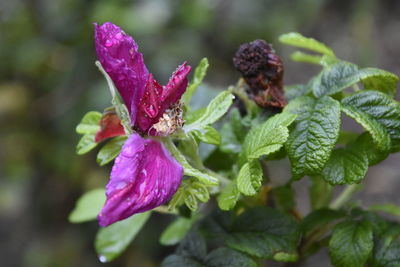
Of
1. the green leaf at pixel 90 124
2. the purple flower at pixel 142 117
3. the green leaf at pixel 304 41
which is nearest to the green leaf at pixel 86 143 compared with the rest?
the green leaf at pixel 90 124

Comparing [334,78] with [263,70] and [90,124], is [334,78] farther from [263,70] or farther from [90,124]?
[90,124]

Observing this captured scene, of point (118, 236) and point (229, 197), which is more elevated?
point (229, 197)

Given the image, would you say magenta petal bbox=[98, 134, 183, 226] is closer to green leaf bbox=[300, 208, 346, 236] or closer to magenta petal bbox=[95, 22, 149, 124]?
magenta petal bbox=[95, 22, 149, 124]

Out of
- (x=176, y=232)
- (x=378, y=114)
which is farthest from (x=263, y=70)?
(x=176, y=232)

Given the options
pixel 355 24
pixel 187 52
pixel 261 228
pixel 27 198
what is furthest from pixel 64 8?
pixel 261 228

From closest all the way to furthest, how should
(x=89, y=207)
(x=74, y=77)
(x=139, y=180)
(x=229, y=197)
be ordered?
1. (x=139, y=180)
2. (x=229, y=197)
3. (x=89, y=207)
4. (x=74, y=77)

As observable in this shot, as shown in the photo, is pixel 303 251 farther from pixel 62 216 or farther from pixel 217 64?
pixel 217 64

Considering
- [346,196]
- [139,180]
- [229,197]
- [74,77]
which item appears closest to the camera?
[139,180]

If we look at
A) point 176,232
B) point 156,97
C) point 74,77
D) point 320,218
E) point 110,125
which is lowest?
point 74,77

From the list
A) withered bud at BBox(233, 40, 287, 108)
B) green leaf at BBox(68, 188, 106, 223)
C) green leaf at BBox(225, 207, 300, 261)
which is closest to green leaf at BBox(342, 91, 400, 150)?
withered bud at BBox(233, 40, 287, 108)
